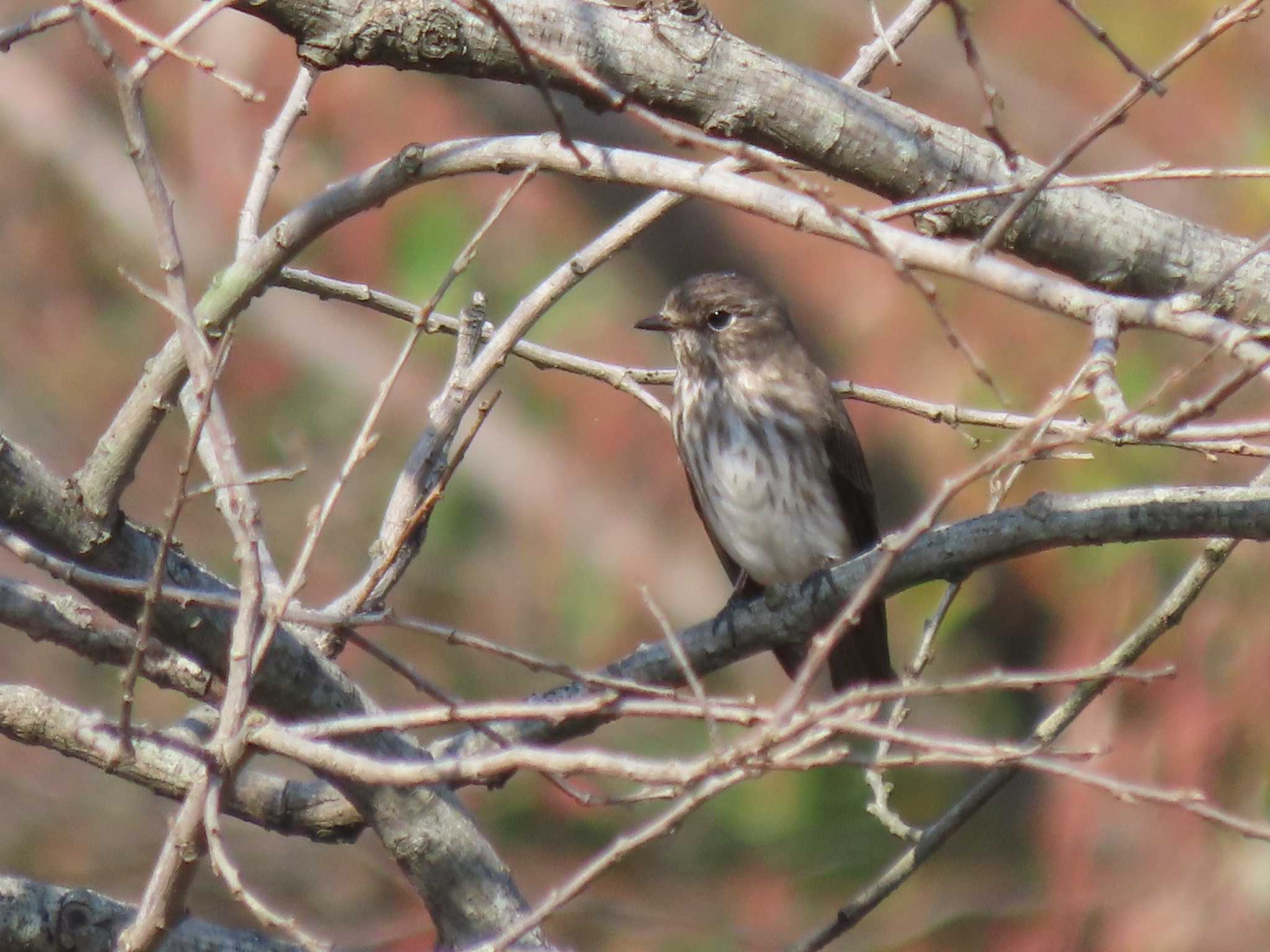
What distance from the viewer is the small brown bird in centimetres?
538

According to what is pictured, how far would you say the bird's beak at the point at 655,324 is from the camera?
545cm

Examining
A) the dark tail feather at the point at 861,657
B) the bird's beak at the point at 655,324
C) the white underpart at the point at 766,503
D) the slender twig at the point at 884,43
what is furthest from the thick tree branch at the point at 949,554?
the bird's beak at the point at 655,324

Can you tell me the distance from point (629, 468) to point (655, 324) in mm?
5423

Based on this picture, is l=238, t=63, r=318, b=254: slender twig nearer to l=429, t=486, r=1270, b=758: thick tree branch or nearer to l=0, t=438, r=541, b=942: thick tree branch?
l=0, t=438, r=541, b=942: thick tree branch

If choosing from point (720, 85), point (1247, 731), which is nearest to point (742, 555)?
point (1247, 731)

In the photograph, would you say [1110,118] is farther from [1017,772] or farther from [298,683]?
[298,683]

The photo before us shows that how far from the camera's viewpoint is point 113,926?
3.10 m

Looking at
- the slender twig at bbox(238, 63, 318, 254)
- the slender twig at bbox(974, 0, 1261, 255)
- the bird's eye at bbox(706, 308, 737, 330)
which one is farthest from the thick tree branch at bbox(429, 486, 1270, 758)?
the bird's eye at bbox(706, 308, 737, 330)

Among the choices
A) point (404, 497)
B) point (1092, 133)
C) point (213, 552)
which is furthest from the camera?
point (213, 552)

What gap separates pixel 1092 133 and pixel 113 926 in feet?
6.78

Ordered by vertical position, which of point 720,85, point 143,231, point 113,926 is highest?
point 143,231

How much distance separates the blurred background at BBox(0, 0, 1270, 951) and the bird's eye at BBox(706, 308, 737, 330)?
1200 millimetres

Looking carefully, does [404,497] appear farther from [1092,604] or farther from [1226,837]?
[1092,604]

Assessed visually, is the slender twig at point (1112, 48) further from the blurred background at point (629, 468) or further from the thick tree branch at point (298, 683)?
the blurred background at point (629, 468)
